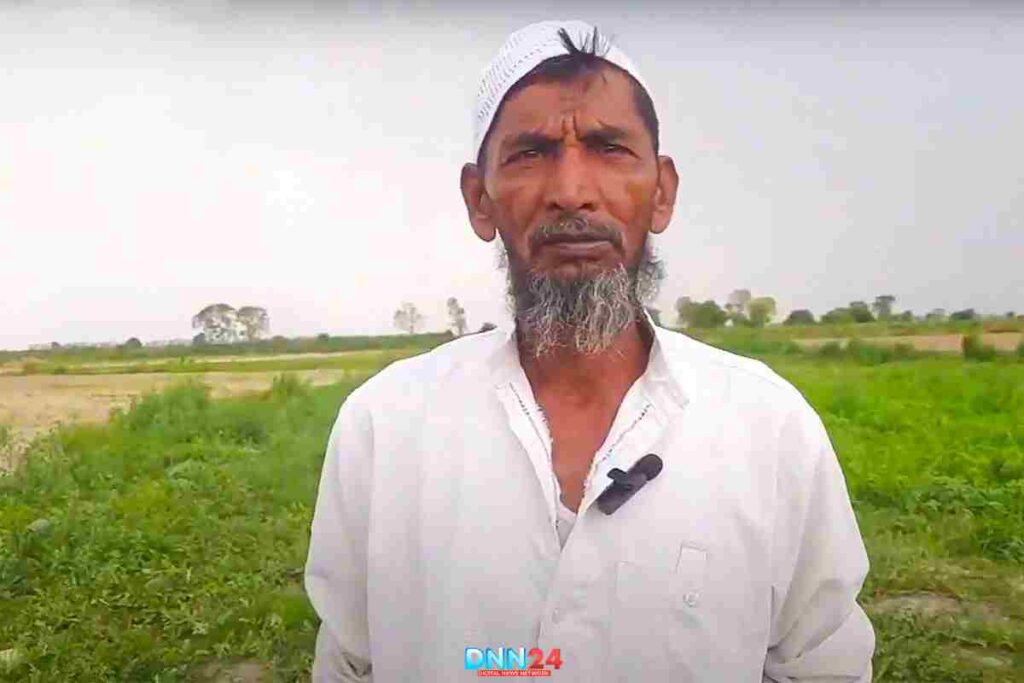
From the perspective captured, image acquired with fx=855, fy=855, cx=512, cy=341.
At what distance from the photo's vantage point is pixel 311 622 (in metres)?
1.77

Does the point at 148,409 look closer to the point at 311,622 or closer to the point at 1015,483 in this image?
the point at 311,622

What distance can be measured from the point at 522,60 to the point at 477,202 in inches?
11.9

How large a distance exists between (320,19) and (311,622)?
1278 mm

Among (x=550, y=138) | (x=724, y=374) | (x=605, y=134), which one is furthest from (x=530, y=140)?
(x=724, y=374)

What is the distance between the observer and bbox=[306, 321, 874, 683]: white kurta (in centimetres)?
148

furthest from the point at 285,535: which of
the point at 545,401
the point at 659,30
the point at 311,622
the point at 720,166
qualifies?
Answer: the point at 659,30

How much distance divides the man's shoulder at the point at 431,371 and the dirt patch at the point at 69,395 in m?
0.18

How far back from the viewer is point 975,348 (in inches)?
75.5

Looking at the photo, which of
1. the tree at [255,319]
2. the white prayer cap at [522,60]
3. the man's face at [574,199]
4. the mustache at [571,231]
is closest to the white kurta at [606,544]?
the man's face at [574,199]

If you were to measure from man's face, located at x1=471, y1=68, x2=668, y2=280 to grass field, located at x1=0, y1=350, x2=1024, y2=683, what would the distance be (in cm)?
56

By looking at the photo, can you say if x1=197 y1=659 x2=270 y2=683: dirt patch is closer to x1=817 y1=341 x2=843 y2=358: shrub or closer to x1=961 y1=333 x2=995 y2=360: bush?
x1=817 y1=341 x2=843 y2=358: shrub

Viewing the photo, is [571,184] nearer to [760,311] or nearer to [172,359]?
[760,311]

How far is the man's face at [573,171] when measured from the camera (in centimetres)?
154

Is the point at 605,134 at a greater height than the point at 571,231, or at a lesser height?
greater
